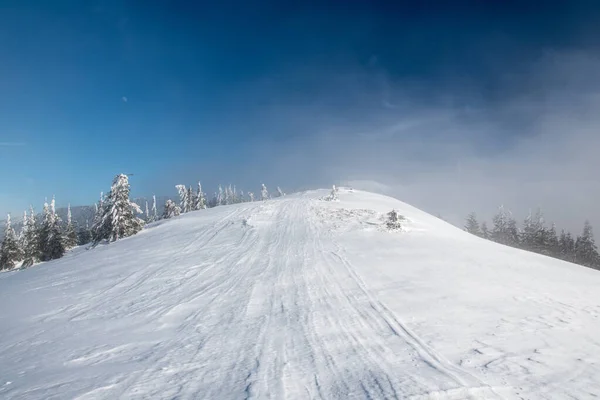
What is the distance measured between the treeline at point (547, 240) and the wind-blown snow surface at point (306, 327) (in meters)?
39.7

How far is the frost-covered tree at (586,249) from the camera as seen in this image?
44.4 m

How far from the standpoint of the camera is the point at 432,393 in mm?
4281

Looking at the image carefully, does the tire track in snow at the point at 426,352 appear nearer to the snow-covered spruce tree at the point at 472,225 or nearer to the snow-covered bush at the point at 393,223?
the snow-covered bush at the point at 393,223

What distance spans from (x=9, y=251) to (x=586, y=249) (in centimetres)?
8231

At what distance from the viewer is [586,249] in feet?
148

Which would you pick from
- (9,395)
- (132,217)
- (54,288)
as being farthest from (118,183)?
(9,395)

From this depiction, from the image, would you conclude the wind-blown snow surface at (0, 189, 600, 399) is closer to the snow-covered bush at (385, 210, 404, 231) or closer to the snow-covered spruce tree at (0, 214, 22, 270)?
the snow-covered bush at (385, 210, 404, 231)

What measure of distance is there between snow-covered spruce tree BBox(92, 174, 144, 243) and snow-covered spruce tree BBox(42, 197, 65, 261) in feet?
52.1

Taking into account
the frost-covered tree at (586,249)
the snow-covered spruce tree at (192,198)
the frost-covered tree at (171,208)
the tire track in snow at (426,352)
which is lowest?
the frost-covered tree at (586,249)

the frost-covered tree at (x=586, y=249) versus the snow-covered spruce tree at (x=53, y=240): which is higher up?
the snow-covered spruce tree at (x=53, y=240)

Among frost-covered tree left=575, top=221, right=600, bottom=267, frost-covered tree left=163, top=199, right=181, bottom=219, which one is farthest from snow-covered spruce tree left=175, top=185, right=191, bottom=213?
frost-covered tree left=575, top=221, right=600, bottom=267

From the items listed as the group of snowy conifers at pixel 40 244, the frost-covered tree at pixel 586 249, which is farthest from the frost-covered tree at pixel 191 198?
the frost-covered tree at pixel 586 249

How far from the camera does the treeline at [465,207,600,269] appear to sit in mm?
45000

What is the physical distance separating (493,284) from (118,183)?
29613 millimetres
